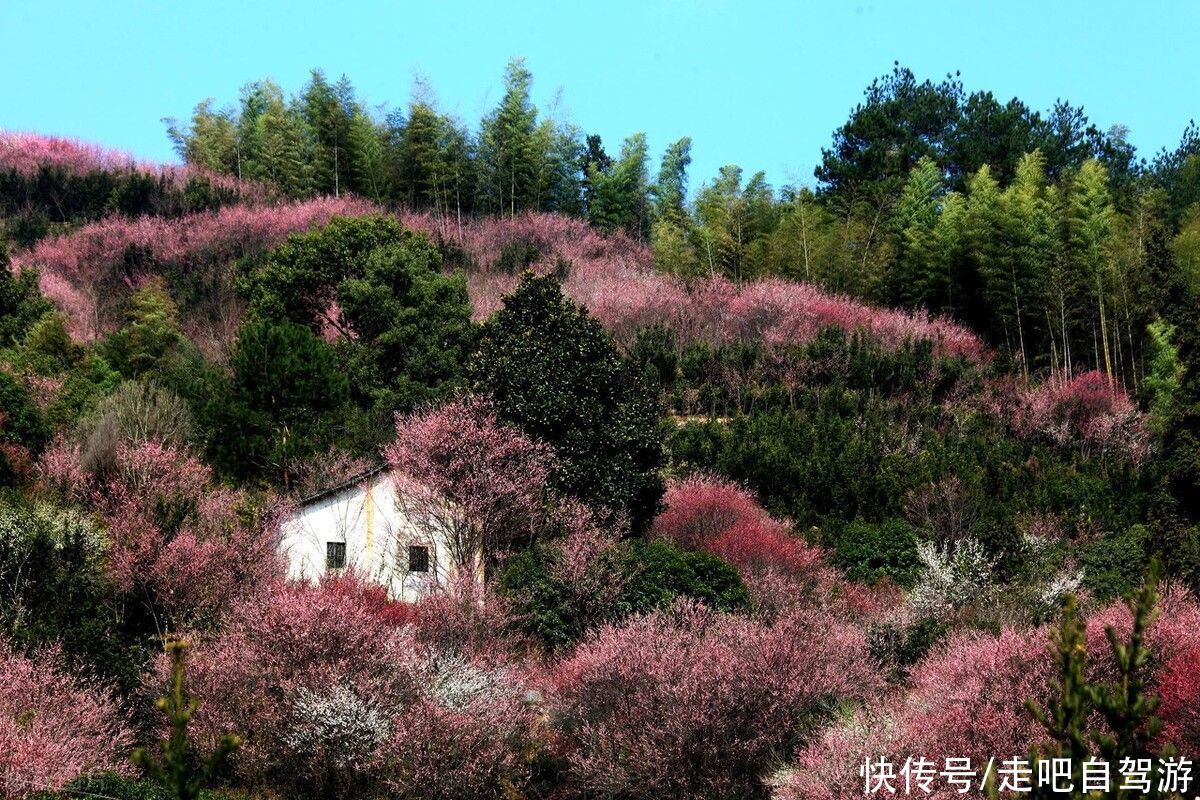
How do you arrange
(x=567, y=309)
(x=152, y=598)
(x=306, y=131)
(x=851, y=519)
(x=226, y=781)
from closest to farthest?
(x=226, y=781), (x=152, y=598), (x=567, y=309), (x=851, y=519), (x=306, y=131)

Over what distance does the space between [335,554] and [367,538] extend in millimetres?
584

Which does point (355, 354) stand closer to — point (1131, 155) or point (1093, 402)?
point (1093, 402)

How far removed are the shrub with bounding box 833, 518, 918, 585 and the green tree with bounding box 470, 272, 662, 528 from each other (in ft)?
11.3

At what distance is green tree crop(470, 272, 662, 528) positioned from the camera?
21.3m

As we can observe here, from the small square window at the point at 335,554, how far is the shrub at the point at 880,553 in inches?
325

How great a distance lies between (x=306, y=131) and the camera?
4838 centimetres

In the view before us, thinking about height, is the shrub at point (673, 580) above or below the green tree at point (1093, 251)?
below

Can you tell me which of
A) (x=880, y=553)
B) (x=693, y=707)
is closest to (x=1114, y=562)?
(x=880, y=553)

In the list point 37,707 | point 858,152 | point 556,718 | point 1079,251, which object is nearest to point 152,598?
point 37,707

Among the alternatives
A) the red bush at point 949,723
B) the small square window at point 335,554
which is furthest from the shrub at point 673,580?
the small square window at point 335,554

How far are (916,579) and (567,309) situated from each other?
744 cm

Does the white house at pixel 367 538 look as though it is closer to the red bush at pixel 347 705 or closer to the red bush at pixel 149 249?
the red bush at pixel 347 705

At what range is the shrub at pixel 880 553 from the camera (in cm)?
2183

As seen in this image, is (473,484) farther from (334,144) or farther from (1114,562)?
(334,144)
